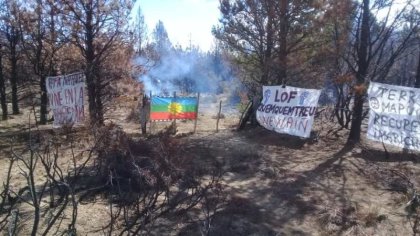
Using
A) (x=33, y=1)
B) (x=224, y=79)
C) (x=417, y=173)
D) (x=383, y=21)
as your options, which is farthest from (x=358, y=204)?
(x=224, y=79)

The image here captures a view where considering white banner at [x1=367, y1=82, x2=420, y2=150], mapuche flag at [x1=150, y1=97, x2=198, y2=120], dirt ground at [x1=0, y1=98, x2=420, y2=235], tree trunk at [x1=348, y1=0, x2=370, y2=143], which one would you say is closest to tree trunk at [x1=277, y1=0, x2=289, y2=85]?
dirt ground at [x1=0, y1=98, x2=420, y2=235]

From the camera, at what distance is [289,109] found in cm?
1188

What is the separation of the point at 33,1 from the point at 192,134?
792 cm

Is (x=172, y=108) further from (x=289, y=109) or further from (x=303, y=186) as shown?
(x=303, y=186)

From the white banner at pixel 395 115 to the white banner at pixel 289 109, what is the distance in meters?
1.70

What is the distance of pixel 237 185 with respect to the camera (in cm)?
908

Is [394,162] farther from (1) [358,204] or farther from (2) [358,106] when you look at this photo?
(1) [358,204]

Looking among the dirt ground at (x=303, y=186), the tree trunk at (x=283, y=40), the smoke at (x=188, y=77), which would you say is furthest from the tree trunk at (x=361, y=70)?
the smoke at (x=188, y=77)

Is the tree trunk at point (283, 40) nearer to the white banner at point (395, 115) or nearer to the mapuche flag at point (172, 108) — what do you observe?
the mapuche flag at point (172, 108)

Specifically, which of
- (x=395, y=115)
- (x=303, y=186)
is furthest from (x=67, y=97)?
(x=395, y=115)

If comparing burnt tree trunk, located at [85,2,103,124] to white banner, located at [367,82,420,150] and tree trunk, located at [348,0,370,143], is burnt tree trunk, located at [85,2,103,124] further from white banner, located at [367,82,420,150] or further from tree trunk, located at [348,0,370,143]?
white banner, located at [367,82,420,150]

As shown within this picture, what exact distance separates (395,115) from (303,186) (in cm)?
269

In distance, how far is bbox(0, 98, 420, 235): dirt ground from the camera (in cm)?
708

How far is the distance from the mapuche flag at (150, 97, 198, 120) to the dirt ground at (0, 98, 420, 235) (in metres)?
1.72
